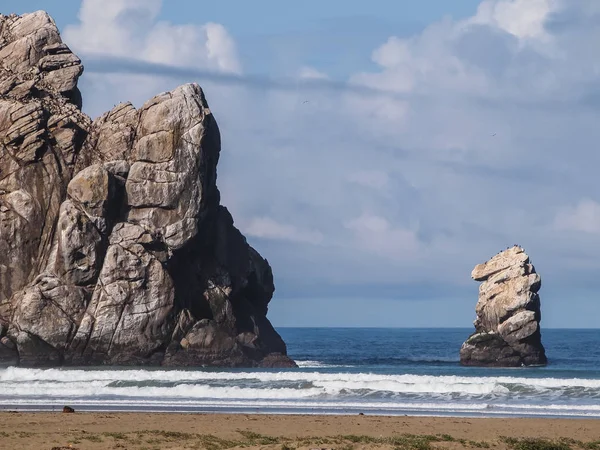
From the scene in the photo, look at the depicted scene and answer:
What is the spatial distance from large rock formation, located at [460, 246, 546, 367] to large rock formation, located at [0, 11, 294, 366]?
14092 mm

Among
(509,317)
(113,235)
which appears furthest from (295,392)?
(509,317)

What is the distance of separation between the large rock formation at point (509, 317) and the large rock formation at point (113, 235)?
1409 centimetres

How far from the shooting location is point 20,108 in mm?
63875

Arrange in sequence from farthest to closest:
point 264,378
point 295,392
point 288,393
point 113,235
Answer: point 113,235, point 264,378, point 295,392, point 288,393

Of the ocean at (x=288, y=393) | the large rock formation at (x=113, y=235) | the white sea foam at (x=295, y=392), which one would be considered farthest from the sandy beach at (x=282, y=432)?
the large rock formation at (x=113, y=235)

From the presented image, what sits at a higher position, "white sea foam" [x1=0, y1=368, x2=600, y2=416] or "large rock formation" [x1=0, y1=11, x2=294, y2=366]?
"large rock formation" [x1=0, y1=11, x2=294, y2=366]

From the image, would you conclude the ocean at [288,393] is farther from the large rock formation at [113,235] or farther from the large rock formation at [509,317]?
the large rock formation at [509,317]

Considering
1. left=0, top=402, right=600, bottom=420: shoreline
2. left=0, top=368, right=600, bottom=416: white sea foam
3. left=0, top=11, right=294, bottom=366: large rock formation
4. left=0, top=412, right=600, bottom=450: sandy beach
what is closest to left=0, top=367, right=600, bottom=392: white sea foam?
left=0, top=368, right=600, bottom=416: white sea foam

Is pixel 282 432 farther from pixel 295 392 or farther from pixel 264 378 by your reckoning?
pixel 264 378

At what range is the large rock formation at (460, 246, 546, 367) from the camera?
65.1m

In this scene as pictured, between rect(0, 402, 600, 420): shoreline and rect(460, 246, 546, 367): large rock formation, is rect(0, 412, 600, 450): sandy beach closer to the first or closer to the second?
rect(0, 402, 600, 420): shoreline

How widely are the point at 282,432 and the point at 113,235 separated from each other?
34612 mm

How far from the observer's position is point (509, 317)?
215 feet

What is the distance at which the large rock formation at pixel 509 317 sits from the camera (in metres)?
65.1
